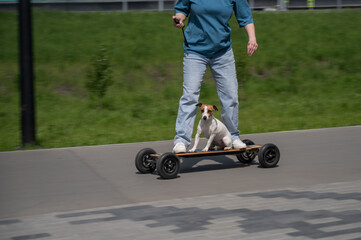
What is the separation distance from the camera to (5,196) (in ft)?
19.0

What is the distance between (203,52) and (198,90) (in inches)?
16.9

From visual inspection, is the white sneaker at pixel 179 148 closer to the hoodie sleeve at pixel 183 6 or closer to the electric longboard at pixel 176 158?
the electric longboard at pixel 176 158

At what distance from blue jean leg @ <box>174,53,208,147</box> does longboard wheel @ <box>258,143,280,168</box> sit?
0.85 m

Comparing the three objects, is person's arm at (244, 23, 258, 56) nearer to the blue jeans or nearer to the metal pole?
the blue jeans

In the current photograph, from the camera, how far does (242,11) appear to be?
281 inches

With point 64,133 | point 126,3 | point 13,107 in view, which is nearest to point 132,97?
point 13,107

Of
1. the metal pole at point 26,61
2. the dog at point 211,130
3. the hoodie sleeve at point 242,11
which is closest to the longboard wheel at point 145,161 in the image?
the dog at point 211,130

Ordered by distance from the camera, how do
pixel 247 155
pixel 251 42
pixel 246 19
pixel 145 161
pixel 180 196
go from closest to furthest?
pixel 180 196
pixel 145 161
pixel 251 42
pixel 246 19
pixel 247 155

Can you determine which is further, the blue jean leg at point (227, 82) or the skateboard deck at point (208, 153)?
the blue jean leg at point (227, 82)

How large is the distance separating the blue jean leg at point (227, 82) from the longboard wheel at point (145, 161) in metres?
1.03

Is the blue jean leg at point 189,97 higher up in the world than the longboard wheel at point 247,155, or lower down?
higher up

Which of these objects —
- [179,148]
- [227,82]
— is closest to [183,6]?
[227,82]

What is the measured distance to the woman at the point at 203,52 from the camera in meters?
6.82

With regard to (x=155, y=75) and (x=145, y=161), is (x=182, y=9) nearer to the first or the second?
(x=145, y=161)
